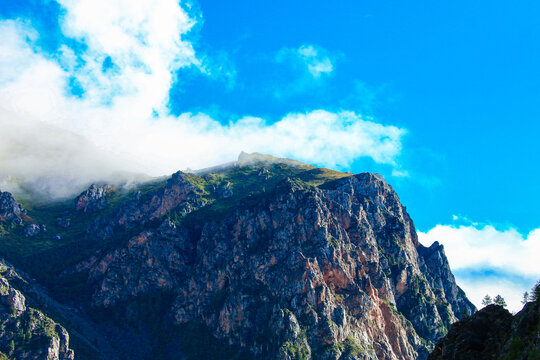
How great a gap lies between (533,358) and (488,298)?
85256 mm

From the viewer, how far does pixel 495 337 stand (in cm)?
6400

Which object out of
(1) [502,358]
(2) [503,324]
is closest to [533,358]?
(1) [502,358]

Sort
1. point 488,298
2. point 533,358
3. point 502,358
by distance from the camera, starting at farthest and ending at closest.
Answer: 1. point 488,298
2. point 502,358
3. point 533,358

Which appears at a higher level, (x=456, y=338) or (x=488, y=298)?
(x=488, y=298)

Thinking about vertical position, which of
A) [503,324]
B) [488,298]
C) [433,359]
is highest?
[488,298]

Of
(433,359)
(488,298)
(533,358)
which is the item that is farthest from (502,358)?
(488,298)

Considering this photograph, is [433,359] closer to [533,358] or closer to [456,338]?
[456,338]

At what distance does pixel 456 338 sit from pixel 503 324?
6867 millimetres

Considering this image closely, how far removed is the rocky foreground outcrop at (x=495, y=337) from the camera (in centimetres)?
5631

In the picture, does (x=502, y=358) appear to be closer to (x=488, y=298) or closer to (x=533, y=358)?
(x=533, y=358)

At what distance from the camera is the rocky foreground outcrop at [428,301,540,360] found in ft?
185

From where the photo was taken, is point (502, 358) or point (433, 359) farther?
point (433, 359)

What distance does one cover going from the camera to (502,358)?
58031 mm

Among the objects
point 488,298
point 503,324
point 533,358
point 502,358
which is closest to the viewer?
point 533,358
